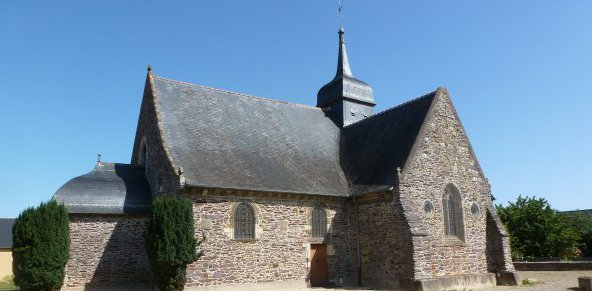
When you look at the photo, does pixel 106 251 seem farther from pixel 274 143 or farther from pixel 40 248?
pixel 274 143

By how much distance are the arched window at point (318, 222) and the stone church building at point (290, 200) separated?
0.13 feet

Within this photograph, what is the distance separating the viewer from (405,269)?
16.6m

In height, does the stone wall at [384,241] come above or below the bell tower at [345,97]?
below

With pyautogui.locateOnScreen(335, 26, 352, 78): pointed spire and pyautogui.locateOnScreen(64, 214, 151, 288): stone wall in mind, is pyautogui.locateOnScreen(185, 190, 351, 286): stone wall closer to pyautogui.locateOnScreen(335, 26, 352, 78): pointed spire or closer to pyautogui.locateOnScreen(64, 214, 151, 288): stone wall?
pyautogui.locateOnScreen(64, 214, 151, 288): stone wall

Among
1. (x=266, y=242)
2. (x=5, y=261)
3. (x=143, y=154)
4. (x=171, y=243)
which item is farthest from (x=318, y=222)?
(x=5, y=261)

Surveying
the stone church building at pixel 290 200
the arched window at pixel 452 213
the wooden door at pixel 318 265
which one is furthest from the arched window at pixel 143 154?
the arched window at pixel 452 213

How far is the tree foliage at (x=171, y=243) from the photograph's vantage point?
14625 mm

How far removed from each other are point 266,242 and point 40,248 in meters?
6.89

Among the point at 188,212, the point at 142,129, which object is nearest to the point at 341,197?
the point at 188,212

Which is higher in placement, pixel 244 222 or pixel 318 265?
pixel 244 222

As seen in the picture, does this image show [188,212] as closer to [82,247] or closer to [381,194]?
[82,247]

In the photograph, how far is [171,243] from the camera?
1466cm

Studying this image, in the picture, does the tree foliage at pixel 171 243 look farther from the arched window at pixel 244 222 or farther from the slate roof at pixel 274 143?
the arched window at pixel 244 222

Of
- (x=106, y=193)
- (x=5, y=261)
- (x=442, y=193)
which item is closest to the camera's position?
(x=106, y=193)
